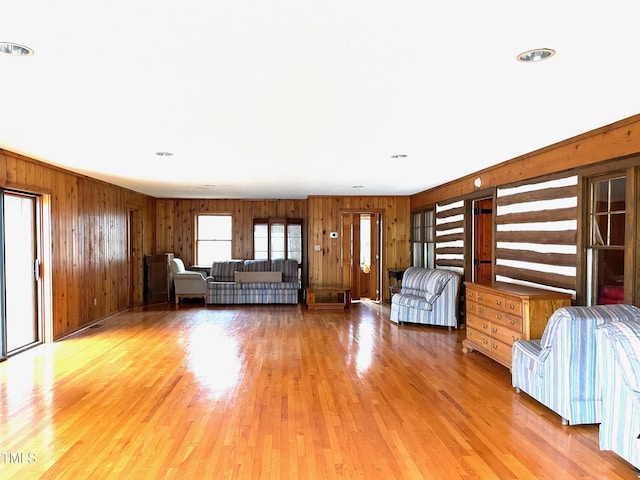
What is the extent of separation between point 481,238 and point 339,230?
347cm

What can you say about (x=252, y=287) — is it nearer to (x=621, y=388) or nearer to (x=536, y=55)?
(x=621, y=388)

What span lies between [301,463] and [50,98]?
3.07 m

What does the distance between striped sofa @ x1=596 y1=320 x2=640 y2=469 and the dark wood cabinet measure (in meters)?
8.93

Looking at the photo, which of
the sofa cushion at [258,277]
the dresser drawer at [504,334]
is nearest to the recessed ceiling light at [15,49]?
the dresser drawer at [504,334]

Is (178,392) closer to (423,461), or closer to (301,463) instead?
(301,463)

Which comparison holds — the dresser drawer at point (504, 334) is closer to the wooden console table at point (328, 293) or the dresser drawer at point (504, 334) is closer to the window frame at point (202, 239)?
the wooden console table at point (328, 293)

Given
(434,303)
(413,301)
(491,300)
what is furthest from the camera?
(413,301)

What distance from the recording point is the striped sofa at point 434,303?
6.81m

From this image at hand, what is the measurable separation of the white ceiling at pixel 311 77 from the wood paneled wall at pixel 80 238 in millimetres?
791

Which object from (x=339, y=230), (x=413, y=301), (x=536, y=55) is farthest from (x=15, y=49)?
(x=339, y=230)

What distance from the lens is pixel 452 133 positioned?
4082 millimetres

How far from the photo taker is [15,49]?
230 cm

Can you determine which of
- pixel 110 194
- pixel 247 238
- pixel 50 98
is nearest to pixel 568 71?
pixel 50 98

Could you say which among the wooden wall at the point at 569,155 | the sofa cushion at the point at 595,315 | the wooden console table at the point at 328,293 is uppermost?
the wooden wall at the point at 569,155
